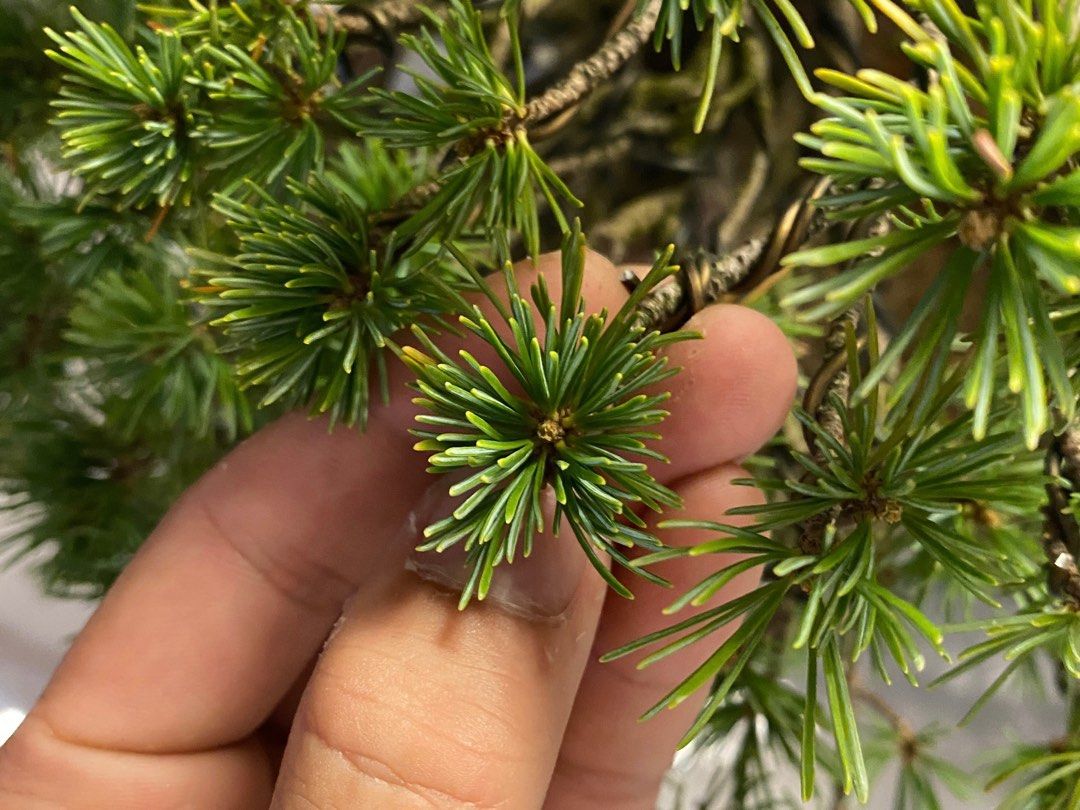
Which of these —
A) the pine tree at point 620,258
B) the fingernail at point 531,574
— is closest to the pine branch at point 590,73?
the pine tree at point 620,258

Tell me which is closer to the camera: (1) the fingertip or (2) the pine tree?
(2) the pine tree

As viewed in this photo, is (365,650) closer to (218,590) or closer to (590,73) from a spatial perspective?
(218,590)

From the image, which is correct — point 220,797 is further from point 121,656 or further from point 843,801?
point 843,801

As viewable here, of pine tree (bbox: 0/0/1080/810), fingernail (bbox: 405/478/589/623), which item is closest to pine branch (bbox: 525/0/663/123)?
pine tree (bbox: 0/0/1080/810)

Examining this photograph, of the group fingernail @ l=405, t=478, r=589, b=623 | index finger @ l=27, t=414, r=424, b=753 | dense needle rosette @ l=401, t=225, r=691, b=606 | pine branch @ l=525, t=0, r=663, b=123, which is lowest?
index finger @ l=27, t=414, r=424, b=753

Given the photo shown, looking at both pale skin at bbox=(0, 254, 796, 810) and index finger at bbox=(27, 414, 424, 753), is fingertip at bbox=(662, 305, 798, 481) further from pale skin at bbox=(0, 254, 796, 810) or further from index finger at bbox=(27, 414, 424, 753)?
index finger at bbox=(27, 414, 424, 753)

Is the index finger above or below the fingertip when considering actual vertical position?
below

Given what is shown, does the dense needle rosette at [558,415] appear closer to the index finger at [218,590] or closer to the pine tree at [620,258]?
the pine tree at [620,258]
